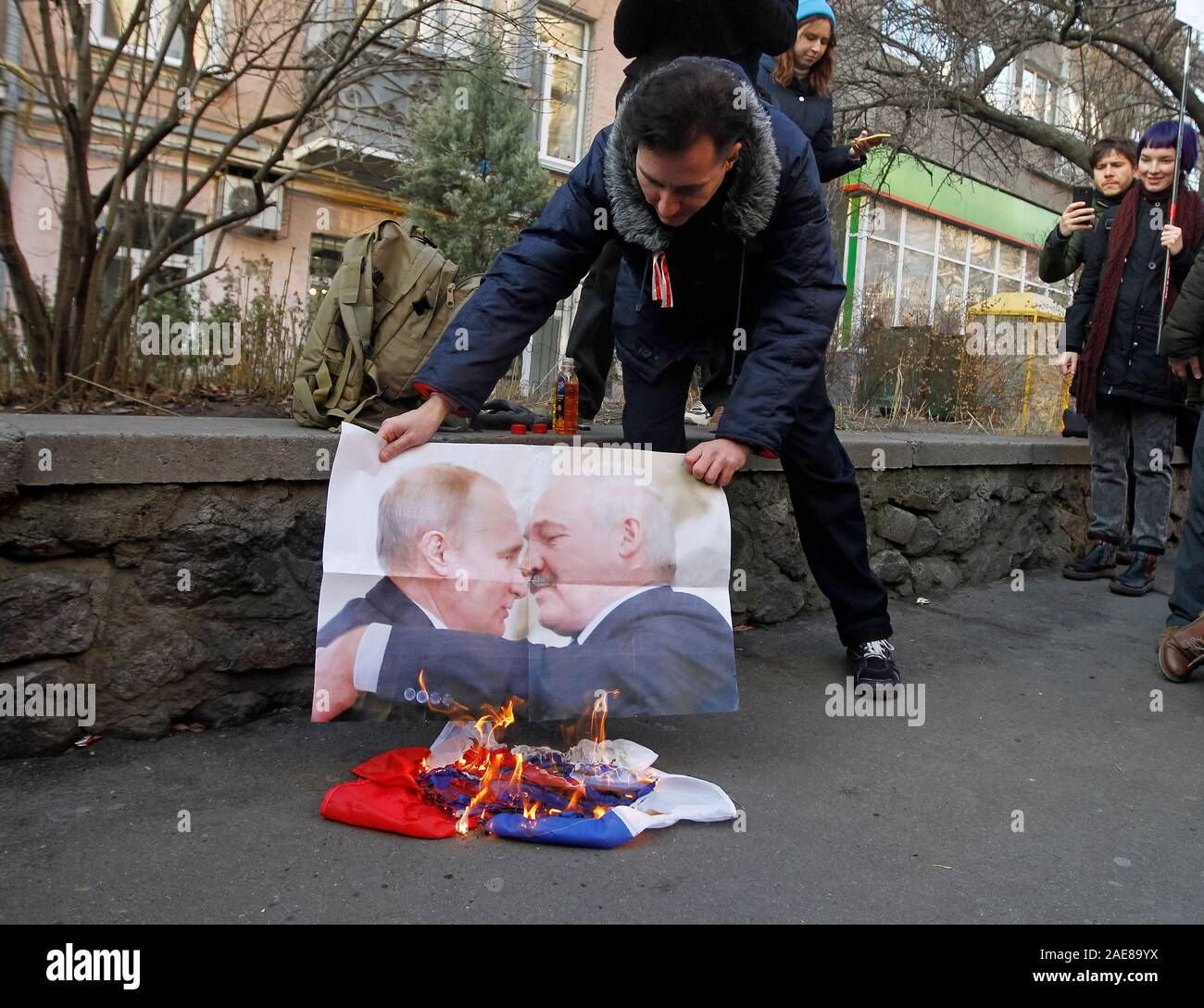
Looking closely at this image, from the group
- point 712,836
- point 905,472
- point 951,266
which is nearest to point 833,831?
point 712,836

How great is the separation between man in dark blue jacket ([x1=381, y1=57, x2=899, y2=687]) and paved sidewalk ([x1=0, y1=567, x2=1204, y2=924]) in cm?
88

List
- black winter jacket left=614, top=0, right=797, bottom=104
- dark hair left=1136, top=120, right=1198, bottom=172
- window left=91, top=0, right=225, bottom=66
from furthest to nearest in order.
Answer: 1. dark hair left=1136, top=120, right=1198, bottom=172
2. window left=91, top=0, right=225, bottom=66
3. black winter jacket left=614, top=0, right=797, bottom=104

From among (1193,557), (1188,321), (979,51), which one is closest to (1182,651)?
(1193,557)

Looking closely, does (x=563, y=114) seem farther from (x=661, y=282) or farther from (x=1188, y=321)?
(x=661, y=282)

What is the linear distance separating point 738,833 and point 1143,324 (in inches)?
161

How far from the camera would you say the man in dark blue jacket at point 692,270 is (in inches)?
98.5

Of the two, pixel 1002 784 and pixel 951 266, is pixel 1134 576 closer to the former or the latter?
Answer: pixel 1002 784

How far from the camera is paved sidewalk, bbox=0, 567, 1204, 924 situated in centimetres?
206

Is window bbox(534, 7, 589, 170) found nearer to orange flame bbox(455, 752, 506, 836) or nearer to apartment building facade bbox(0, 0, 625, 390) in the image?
apartment building facade bbox(0, 0, 625, 390)

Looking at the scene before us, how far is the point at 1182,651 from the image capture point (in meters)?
3.79

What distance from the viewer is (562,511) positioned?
8.66 ft

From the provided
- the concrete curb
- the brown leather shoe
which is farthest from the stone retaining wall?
the brown leather shoe

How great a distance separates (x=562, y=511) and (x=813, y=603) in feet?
7.41

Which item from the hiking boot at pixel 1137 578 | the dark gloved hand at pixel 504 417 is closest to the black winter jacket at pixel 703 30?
the dark gloved hand at pixel 504 417
